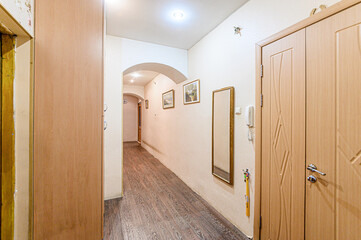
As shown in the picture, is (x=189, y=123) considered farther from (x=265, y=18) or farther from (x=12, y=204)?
(x=12, y=204)

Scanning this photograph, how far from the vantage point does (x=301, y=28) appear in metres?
1.23

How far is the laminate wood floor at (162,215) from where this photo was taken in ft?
5.95

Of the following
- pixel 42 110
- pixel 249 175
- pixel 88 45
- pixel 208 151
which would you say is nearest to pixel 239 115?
pixel 249 175

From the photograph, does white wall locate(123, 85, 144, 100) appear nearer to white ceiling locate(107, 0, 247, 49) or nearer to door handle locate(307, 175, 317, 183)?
white ceiling locate(107, 0, 247, 49)

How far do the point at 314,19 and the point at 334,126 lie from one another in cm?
83

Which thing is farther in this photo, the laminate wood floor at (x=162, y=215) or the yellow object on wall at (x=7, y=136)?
the laminate wood floor at (x=162, y=215)

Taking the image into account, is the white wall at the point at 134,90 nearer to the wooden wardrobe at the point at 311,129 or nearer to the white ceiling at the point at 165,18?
A: the white ceiling at the point at 165,18

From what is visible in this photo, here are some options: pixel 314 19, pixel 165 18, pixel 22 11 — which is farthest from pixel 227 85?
pixel 22 11

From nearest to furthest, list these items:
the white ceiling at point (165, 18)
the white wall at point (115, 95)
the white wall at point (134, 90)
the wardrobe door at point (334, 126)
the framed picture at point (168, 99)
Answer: the wardrobe door at point (334, 126)
the white ceiling at point (165, 18)
the white wall at point (115, 95)
the framed picture at point (168, 99)
the white wall at point (134, 90)

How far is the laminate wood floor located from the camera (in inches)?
71.4

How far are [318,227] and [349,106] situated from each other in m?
0.93

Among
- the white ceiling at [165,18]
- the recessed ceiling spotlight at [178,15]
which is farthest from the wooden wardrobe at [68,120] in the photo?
the recessed ceiling spotlight at [178,15]

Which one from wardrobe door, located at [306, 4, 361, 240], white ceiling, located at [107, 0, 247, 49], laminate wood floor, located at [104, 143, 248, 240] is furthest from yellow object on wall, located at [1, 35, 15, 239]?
wardrobe door, located at [306, 4, 361, 240]

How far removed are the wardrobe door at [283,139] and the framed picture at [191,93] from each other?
1.34m
